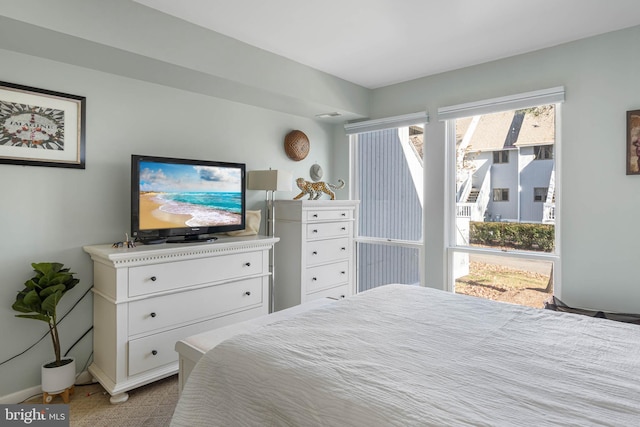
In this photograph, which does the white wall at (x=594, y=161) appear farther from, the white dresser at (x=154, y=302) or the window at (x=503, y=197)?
the white dresser at (x=154, y=302)

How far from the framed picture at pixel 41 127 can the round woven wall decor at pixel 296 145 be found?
6.08 feet

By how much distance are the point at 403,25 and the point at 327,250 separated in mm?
2078

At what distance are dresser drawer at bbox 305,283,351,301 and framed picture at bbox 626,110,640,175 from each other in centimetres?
256

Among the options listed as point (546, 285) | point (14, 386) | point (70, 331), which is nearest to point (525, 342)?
point (546, 285)

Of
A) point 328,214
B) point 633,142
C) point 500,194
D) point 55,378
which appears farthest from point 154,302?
point 633,142

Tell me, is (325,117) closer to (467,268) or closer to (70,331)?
(467,268)

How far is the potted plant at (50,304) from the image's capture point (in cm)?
211

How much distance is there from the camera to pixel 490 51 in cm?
307

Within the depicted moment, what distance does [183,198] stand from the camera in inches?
110

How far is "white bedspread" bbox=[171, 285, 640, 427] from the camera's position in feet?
3.26

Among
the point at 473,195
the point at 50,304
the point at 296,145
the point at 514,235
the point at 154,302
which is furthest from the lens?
the point at 296,145

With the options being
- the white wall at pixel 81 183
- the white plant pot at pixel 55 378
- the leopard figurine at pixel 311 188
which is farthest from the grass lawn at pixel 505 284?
the white plant pot at pixel 55 378

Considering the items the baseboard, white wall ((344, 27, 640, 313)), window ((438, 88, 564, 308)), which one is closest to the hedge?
window ((438, 88, 564, 308))

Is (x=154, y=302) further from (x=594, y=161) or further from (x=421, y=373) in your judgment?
(x=594, y=161)
